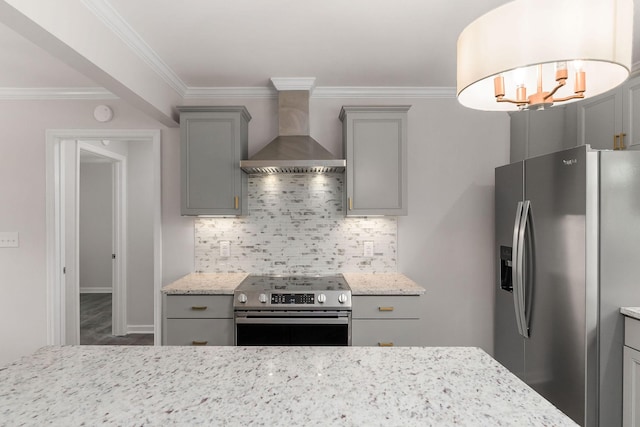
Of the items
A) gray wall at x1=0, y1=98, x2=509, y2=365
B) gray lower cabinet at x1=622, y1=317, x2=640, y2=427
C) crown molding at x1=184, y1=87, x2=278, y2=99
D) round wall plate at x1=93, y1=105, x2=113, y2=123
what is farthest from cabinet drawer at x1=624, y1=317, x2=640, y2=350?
round wall plate at x1=93, y1=105, x2=113, y2=123

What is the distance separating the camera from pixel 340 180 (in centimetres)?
319

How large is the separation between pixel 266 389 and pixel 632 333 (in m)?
2.03

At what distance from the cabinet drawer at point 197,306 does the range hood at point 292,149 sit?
101 centimetres

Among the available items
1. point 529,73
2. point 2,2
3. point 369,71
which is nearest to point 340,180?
point 369,71

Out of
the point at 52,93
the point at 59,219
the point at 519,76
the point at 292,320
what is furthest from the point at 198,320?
the point at 519,76

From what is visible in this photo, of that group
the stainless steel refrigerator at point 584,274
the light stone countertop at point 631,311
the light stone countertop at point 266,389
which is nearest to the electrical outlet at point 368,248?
the stainless steel refrigerator at point 584,274

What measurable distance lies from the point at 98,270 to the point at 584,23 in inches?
307

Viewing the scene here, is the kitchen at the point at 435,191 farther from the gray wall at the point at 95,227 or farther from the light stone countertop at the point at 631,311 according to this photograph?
the gray wall at the point at 95,227

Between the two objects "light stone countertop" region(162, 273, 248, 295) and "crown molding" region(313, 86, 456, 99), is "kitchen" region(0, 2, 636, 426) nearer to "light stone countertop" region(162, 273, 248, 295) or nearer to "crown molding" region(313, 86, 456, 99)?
"crown molding" region(313, 86, 456, 99)

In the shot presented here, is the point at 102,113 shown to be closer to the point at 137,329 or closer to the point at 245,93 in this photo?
the point at 245,93

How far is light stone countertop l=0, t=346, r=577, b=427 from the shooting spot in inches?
35.4

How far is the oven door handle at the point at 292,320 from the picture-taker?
257 centimetres

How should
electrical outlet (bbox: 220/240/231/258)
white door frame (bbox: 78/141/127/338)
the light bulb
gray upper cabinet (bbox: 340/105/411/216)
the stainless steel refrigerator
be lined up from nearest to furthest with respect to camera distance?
the light bulb < the stainless steel refrigerator < gray upper cabinet (bbox: 340/105/411/216) < electrical outlet (bbox: 220/240/231/258) < white door frame (bbox: 78/141/127/338)

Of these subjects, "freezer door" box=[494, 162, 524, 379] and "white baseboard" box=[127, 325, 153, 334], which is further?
"white baseboard" box=[127, 325, 153, 334]
